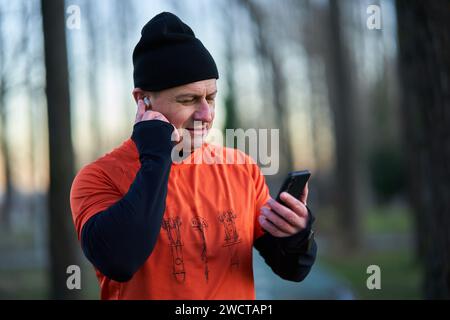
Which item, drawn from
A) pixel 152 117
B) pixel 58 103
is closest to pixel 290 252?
pixel 152 117

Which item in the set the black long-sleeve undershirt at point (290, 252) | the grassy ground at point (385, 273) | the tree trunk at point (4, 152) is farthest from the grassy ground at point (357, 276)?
the black long-sleeve undershirt at point (290, 252)

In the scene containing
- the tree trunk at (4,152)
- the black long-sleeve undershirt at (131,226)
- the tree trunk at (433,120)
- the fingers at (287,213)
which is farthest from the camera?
the tree trunk at (4,152)

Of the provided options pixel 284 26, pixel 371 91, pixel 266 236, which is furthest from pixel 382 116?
pixel 266 236

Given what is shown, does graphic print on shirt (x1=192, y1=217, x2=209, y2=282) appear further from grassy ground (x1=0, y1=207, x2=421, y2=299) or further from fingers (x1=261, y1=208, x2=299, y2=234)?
grassy ground (x1=0, y1=207, x2=421, y2=299)

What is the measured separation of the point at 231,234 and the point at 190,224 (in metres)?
0.17

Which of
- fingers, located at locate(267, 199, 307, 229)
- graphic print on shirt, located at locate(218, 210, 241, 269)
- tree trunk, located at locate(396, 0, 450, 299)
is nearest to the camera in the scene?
A: fingers, located at locate(267, 199, 307, 229)

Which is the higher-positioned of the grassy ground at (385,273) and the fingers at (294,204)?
the fingers at (294,204)

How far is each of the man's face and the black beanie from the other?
0.10ft

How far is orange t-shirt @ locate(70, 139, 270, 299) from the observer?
2.01 meters

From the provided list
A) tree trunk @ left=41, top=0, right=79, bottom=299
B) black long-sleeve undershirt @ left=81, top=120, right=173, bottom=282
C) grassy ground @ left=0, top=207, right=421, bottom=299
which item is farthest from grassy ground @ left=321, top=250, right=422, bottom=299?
black long-sleeve undershirt @ left=81, top=120, right=173, bottom=282

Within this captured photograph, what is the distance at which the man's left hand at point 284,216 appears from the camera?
2.01m

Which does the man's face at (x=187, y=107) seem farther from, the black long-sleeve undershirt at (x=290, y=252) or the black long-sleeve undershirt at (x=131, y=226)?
the black long-sleeve undershirt at (x=290, y=252)

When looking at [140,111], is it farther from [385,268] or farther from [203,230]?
[385,268]
